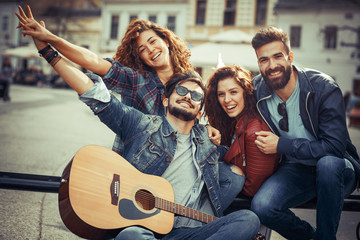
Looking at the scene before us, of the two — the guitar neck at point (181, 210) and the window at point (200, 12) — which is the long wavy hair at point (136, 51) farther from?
the window at point (200, 12)

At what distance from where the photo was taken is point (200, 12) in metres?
24.2

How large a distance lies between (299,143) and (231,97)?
626mm

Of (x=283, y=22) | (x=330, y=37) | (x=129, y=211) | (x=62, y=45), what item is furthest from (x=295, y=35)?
(x=129, y=211)

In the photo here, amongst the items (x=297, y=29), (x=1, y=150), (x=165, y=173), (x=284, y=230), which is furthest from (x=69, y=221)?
(x=297, y=29)

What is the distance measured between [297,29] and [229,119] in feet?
73.9

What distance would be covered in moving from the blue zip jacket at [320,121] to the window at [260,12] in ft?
70.8

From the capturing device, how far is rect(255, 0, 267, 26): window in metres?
22.5

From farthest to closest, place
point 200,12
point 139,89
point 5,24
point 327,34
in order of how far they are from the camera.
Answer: point 5,24, point 200,12, point 327,34, point 139,89

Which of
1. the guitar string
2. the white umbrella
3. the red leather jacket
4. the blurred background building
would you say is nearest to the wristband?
the guitar string

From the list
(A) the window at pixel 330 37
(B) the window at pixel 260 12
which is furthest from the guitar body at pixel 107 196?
(A) the window at pixel 330 37

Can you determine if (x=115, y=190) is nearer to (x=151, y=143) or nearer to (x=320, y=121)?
(x=151, y=143)

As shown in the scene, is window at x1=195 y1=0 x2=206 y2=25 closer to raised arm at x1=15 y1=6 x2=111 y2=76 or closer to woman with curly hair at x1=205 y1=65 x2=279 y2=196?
woman with curly hair at x1=205 y1=65 x2=279 y2=196

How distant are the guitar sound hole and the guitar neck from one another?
54 millimetres

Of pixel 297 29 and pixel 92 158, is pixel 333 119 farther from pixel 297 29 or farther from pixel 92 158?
pixel 297 29
